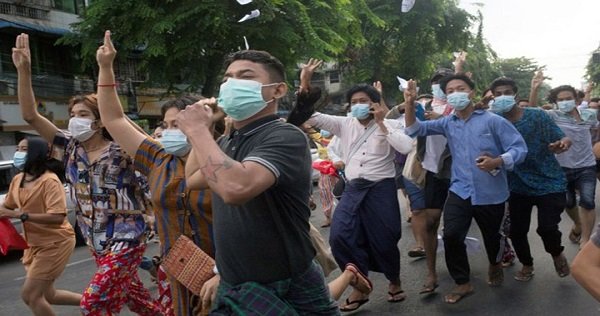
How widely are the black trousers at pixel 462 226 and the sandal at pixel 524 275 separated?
2.05 ft

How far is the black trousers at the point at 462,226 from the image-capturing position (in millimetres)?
4621

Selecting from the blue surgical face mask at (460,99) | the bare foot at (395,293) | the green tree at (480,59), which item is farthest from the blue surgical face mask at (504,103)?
the green tree at (480,59)

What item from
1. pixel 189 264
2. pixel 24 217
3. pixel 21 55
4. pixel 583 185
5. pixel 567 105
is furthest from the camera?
pixel 567 105

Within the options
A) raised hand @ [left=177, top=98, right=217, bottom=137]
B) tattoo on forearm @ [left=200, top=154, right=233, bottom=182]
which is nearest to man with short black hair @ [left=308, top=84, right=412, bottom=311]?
raised hand @ [left=177, top=98, right=217, bottom=137]

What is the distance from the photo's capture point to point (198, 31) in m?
13.8

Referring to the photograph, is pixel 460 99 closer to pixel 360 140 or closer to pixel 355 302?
pixel 360 140

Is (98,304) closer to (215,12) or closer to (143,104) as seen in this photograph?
(215,12)

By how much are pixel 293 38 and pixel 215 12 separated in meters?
1.99

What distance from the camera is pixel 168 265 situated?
9.53 feet

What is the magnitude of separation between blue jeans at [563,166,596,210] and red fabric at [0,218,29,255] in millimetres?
5415

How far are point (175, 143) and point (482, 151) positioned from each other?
262 centimetres

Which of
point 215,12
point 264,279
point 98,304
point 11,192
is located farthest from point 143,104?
point 264,279

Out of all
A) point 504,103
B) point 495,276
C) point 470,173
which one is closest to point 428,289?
point 495,276

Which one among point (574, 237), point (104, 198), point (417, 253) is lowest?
point (417, 253)
